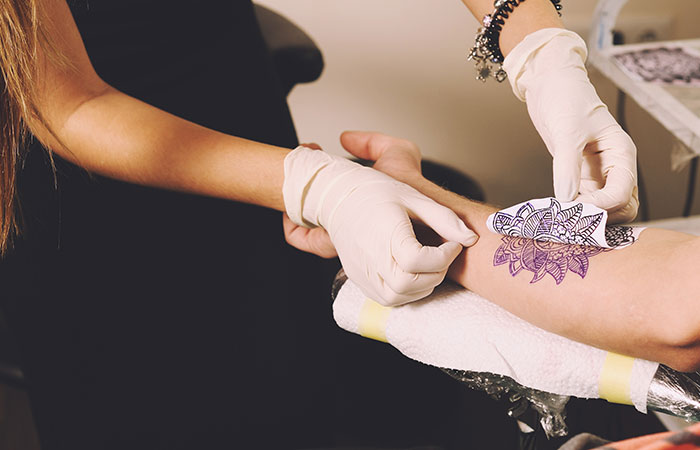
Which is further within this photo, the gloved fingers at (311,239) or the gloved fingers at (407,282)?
the gloved fingers at (311,239)

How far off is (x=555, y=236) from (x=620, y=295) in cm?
10

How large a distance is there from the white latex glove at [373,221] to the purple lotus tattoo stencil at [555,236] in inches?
2.7

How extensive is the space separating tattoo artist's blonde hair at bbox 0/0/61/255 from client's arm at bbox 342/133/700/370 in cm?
61

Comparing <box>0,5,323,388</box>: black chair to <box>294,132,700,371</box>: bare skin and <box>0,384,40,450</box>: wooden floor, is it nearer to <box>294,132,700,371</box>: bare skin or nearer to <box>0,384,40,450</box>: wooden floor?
<box>0,384,40,450</box>: wooden floor

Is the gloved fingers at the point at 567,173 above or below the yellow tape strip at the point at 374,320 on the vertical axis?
above

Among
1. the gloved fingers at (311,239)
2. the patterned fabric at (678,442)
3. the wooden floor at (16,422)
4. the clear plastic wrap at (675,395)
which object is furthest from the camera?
the wooden floor at (16,422)

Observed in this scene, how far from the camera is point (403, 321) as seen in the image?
0.67 metres

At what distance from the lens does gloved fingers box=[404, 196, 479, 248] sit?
2.39 feet

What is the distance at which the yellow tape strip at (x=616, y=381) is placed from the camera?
567 millimetres

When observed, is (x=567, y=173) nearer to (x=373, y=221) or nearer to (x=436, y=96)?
(x=373, y=221)

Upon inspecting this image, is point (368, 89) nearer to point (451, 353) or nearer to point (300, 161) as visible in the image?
point (300, 161)

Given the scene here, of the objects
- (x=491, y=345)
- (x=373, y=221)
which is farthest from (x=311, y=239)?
(x=491, y=345)

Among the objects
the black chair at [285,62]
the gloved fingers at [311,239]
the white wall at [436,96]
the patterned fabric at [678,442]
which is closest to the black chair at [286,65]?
the black chair at [285,62]

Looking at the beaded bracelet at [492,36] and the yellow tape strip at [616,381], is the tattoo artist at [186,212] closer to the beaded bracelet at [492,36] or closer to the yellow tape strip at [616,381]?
the beaded bracelet at [492,36]
